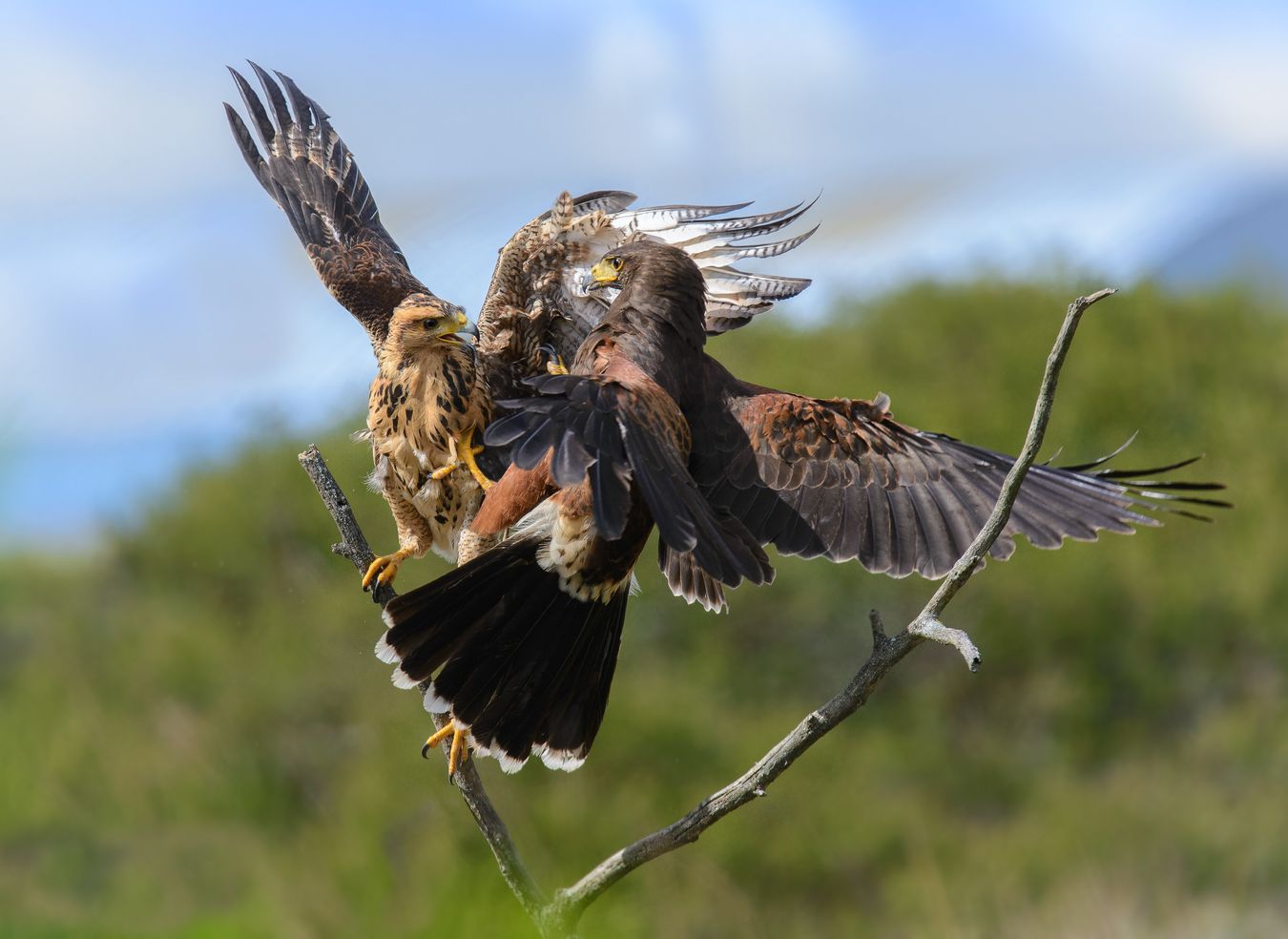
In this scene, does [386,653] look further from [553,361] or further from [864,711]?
[864,711]

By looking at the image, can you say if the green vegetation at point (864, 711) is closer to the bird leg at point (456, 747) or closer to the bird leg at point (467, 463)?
the bird leg at point (467, 463)

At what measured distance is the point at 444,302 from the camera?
404 centimetres

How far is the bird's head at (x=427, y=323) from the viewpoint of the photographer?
3.96 meters

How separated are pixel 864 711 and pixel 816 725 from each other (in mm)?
18299

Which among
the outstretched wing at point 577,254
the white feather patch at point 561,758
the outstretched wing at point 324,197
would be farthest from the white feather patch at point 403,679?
the outstretched wing at point 324,197

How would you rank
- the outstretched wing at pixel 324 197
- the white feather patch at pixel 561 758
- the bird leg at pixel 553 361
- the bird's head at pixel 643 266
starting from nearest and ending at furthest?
the white feather patch at pixel 561 758 → the bird's head at pixel 643 266 → the bird leg at pixel 553 361 → the outstretched wing at pixel 324 197

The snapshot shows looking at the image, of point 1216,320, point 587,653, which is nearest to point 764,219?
point 587,653

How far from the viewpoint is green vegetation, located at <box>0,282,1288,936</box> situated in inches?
662

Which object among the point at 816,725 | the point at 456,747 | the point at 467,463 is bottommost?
the point at 456,747

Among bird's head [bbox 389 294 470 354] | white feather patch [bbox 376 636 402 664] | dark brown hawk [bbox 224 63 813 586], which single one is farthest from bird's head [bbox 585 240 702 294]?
white feather patch [bbox 376 636 402 664]

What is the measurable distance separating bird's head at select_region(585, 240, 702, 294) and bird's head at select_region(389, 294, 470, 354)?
490 mm

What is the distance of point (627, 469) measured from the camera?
3178mm

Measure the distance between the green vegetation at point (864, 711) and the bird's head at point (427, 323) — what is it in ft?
33.4

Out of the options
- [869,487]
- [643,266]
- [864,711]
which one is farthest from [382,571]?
[864,711]
